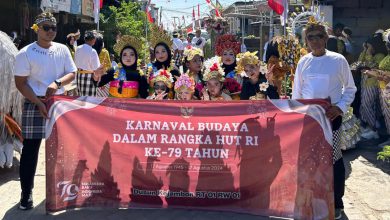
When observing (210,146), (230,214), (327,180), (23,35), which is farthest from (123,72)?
(23,35)

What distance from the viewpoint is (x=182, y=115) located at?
442 cm

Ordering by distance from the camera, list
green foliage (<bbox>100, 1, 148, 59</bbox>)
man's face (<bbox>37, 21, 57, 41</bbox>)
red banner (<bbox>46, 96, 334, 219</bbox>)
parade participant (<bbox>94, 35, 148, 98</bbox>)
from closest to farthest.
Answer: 1. red banner (<bbox>46, 96, 334, 219</bbox>)
2. man's face (<bbox>37, 21, 57, 41</bbox>)
3. parade participant (<bbox>94, 35, 148, 98</bbox>)
4. green foliage (<bbox>100, 1, 148, 59</bbox>)

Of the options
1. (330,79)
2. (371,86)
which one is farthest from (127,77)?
(371,86)

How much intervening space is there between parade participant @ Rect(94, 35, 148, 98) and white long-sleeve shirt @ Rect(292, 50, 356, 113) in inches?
80.0

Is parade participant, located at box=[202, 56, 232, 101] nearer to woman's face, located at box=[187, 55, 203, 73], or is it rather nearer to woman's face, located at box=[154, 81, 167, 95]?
woman's face, located at box=[154, 81, 167, 95]

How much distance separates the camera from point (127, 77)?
5629 millimetres

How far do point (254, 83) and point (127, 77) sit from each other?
146 cm

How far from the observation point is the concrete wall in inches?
448

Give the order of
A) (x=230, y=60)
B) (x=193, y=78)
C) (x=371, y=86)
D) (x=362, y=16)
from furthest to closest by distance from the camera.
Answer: (x=362, y=16)
(x=371, y=86)
(x=230, y=60)
(x=193, y=78)

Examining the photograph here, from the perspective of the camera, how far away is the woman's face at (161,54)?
20.6 feet

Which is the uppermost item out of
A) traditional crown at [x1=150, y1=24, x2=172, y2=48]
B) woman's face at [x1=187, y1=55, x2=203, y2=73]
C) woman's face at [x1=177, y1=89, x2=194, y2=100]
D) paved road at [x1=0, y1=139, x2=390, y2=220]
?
traditional crown at [x1=150, y1=24, x2=172, y2=48]

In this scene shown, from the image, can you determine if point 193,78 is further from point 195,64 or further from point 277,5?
point 277,5

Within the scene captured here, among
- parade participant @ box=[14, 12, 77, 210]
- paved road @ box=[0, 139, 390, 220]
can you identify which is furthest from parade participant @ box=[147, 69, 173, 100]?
paved road @ box=[0, 139, 390, 220]

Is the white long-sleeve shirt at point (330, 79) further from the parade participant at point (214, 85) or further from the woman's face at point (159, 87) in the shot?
the woman's face at point (159, 87)
